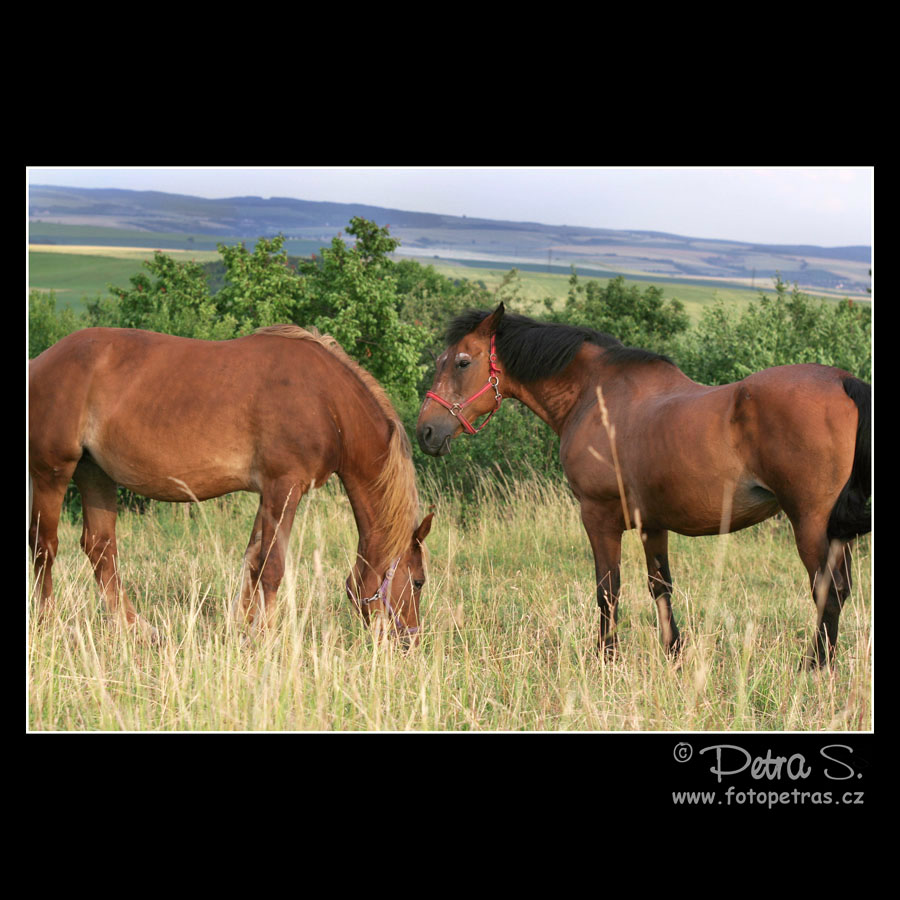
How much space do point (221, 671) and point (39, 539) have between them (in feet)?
7.74

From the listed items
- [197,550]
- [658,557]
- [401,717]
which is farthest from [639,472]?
[197,550]

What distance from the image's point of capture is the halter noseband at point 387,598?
565 centimetres

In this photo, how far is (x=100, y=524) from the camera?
628 centimetres

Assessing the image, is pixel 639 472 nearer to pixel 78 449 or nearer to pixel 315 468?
pixel 315 468

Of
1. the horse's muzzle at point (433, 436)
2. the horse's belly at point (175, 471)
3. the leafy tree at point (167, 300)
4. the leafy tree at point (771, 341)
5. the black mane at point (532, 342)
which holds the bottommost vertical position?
the horse's belly at point (175, 471)

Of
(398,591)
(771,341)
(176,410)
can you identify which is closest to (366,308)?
(771,341)

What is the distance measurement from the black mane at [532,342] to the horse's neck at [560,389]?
6 cm

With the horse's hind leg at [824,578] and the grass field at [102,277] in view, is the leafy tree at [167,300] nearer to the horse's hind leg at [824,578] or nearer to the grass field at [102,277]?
the grass field at [102,277]

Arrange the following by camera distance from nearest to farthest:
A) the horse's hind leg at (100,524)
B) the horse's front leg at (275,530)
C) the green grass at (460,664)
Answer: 1. the green grass at (460,664)
2. the horse's front leg at (275,530)
3. the horse's hind leg at (100,524)

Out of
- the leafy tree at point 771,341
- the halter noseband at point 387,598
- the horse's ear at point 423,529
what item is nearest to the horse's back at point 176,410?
the horse's ear at point 423,529

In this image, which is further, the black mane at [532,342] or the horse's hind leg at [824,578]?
the black mane at [532,342]

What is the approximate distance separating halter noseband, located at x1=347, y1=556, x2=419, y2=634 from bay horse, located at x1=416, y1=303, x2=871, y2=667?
86 centimetres

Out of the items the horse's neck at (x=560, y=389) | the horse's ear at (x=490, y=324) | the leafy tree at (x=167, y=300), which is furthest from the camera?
the leafy tree at (x=167, y=300)
